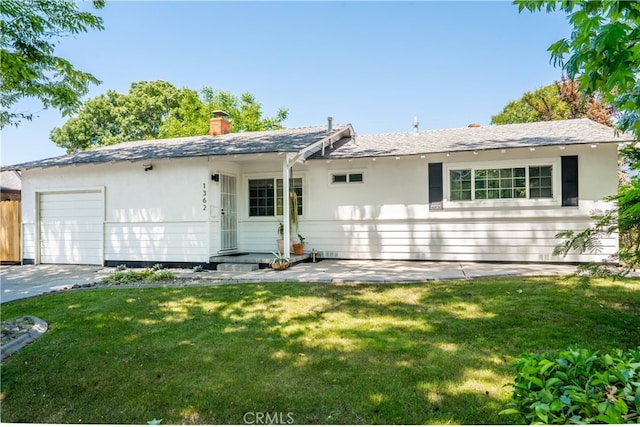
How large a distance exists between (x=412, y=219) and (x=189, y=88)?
29.5 m

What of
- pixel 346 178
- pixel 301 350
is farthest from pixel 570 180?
pixel 301 350

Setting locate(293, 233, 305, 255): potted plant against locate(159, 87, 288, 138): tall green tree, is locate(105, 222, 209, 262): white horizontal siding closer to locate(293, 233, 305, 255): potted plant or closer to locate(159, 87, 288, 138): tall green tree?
locate(293, 233, 305, 255): potted plant

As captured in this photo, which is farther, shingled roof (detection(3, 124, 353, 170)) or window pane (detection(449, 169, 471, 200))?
window pane (detection(449, 169, 471, 200))

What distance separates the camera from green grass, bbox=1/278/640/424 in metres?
2.92

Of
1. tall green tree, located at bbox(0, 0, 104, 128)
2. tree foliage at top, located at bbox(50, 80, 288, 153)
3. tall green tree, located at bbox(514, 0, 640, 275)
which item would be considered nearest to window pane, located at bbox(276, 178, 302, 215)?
tall green tree, located at bbox(0, 0, 104, 128)

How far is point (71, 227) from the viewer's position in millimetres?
10609

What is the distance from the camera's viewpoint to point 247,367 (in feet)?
11.7

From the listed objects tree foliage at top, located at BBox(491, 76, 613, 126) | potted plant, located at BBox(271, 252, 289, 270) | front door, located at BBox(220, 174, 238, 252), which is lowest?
potted plant, located at BBox(271, 252, 289, 270)

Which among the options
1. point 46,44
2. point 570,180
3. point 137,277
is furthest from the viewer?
point 570,180

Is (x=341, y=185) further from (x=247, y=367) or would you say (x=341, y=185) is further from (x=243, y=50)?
(x=247, y=367)

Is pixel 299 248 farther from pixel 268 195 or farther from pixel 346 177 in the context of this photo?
pixel 346 177

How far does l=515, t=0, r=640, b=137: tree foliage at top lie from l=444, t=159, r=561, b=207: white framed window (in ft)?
21.9

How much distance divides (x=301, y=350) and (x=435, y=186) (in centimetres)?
680

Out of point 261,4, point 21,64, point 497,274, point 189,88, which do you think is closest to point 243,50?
point 261,4
